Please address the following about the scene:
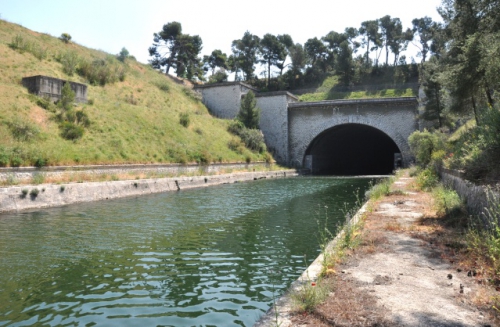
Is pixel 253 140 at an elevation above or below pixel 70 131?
above

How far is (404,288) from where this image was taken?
4.59 metres

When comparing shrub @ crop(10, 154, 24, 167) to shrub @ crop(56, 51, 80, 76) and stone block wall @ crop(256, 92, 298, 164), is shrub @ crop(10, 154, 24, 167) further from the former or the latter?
stone block wall @ crop(256, 92, 298, 164)

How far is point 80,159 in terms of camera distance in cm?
1948

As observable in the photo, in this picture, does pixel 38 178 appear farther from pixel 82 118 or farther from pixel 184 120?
pixel 184 120

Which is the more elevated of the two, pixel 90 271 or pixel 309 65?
pixel 309 65

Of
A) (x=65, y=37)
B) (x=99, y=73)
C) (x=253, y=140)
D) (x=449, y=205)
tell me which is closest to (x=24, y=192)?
(x=449, y=205)

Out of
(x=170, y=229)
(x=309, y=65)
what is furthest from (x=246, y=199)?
(x=309, y=65)

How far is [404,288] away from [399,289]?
83 millimetres

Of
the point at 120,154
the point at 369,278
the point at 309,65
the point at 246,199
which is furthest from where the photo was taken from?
the point at 309,65

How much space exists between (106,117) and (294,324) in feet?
81.8

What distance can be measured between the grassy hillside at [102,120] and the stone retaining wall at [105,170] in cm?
42

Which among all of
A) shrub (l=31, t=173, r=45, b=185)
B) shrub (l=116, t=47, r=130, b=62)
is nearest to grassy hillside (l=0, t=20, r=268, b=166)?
shrub (l=31, t=173, r=45, b=185)

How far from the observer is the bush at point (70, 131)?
68.7 feet

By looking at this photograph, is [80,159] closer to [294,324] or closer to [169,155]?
[169,155]
